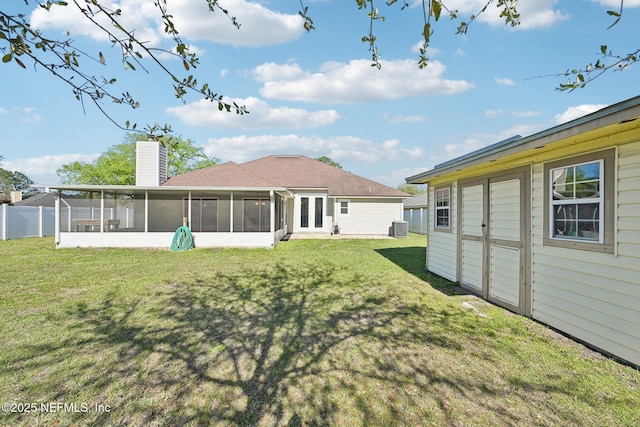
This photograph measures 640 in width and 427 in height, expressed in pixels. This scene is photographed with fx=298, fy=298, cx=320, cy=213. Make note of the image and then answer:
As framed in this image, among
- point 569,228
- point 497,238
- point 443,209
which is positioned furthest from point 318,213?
point 569,228

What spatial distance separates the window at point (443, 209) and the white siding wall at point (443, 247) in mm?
130

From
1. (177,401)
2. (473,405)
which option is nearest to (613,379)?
(473,405)

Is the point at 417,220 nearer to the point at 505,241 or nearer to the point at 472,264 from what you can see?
the point at 472,264

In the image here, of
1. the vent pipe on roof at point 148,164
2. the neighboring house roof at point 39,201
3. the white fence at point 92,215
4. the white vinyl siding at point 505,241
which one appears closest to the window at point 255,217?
the white fence at point 92,215

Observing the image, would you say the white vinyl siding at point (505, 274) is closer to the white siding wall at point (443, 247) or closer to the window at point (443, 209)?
the white siding wall at point (443, 247)

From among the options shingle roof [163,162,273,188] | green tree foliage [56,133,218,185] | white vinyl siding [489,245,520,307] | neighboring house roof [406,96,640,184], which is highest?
green tree foliage [56,133,218,185]

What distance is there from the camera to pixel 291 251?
35.9 ft

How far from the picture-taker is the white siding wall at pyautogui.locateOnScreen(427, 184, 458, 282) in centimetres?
667

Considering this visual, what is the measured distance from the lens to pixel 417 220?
69.3 ft

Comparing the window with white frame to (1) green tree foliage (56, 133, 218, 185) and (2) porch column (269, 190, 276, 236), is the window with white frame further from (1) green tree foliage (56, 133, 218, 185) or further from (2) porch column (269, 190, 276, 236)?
(1) green tree foliage (56, 133, 218, 185)

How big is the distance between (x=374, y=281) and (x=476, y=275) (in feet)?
6.63

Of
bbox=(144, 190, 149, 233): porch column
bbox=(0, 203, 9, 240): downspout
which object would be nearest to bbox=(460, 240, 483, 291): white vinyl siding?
bbox=(144, 190, 149, 233): porch column

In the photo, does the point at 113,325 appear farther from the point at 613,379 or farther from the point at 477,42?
the point at 477,42

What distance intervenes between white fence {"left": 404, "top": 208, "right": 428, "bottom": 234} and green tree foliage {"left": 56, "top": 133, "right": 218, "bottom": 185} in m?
20.5
